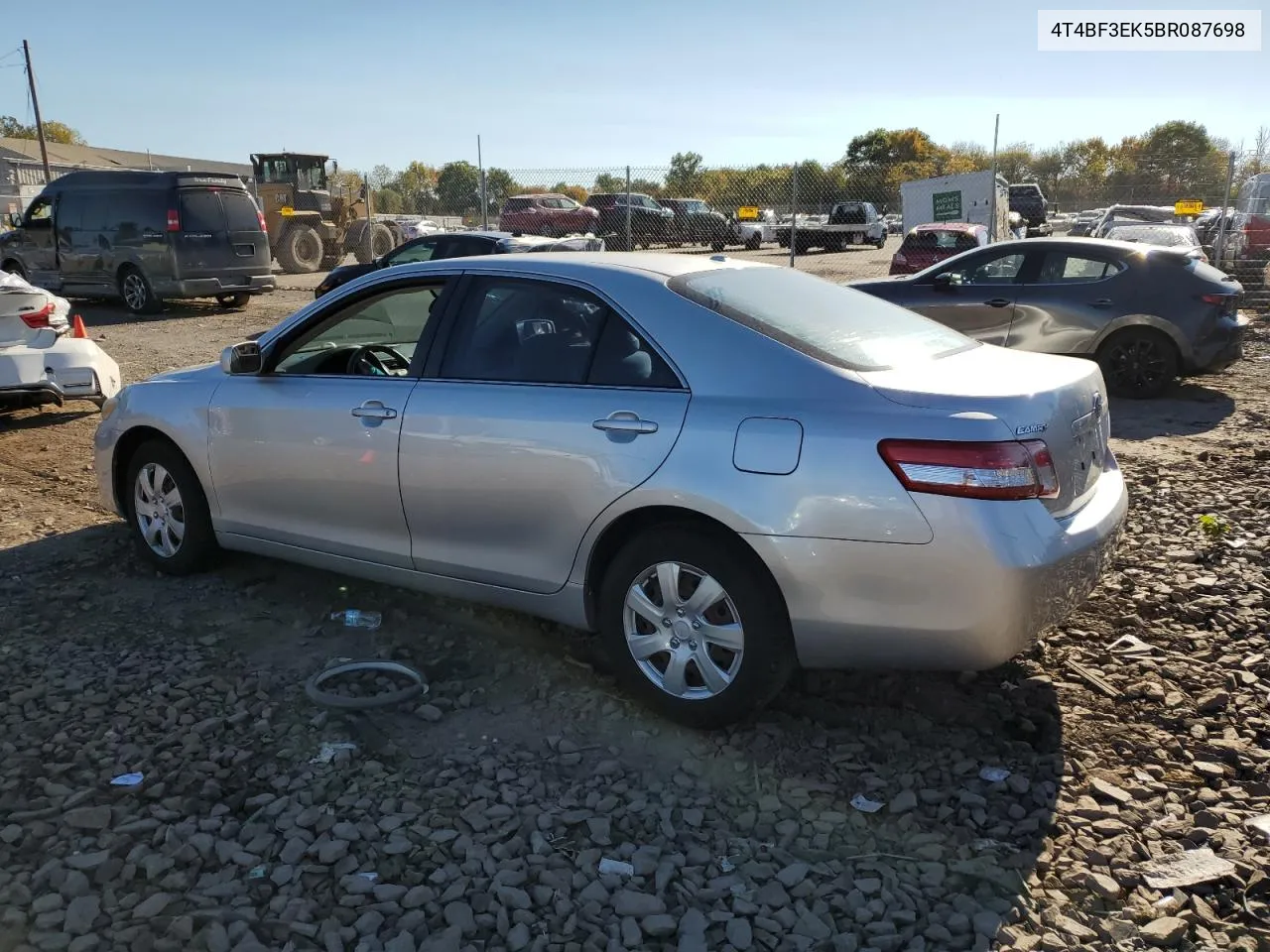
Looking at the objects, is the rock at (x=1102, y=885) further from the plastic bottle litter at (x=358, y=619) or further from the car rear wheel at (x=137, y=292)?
the car rear wheel at (x=137, y=292)

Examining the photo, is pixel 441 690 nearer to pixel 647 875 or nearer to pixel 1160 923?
pixel 647 875

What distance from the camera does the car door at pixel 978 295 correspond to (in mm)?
9703

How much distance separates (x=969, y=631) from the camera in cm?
306

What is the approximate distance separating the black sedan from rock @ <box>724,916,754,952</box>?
711cm

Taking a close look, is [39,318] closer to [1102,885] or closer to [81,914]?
[81,914]

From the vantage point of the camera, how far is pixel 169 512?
16.3 feet

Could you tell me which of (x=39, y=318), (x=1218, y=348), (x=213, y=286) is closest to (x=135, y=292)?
(x=213, y=286)

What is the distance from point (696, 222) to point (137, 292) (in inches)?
654

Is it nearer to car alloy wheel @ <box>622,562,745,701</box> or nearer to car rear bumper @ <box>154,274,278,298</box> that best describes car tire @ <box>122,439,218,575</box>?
car alloy wheel @ <box>622,562,745,701</box>

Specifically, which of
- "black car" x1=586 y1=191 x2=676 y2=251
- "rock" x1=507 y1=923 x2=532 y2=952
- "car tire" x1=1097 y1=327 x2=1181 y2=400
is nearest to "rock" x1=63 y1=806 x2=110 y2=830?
"rock" x1=507 y1=923 x2=532 y2=952

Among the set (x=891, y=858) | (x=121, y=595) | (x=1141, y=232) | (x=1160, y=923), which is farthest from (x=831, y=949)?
(x=1141, y=232)

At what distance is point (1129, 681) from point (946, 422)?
5.13 ft

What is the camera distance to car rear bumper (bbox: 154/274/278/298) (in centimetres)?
1645

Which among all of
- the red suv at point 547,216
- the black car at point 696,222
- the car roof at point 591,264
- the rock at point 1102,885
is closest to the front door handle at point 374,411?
the car roof at point 591,264
